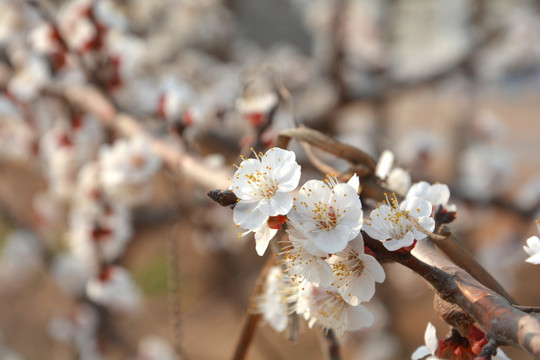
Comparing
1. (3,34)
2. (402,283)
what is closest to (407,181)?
(3,34)

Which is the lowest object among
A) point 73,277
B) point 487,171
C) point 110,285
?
point 110,285

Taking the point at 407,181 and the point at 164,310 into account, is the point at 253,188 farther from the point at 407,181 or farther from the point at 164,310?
the point at 164,310

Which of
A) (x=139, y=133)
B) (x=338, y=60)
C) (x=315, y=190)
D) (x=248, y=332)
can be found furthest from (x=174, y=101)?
(x=338, y=60)

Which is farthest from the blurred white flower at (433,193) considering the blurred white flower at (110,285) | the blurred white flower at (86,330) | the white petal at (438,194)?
the blurred white flower at (86,330)

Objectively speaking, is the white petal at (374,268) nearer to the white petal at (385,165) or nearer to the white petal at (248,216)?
the white petal at (248,216)

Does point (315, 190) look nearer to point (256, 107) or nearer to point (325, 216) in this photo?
point (325, 216)
